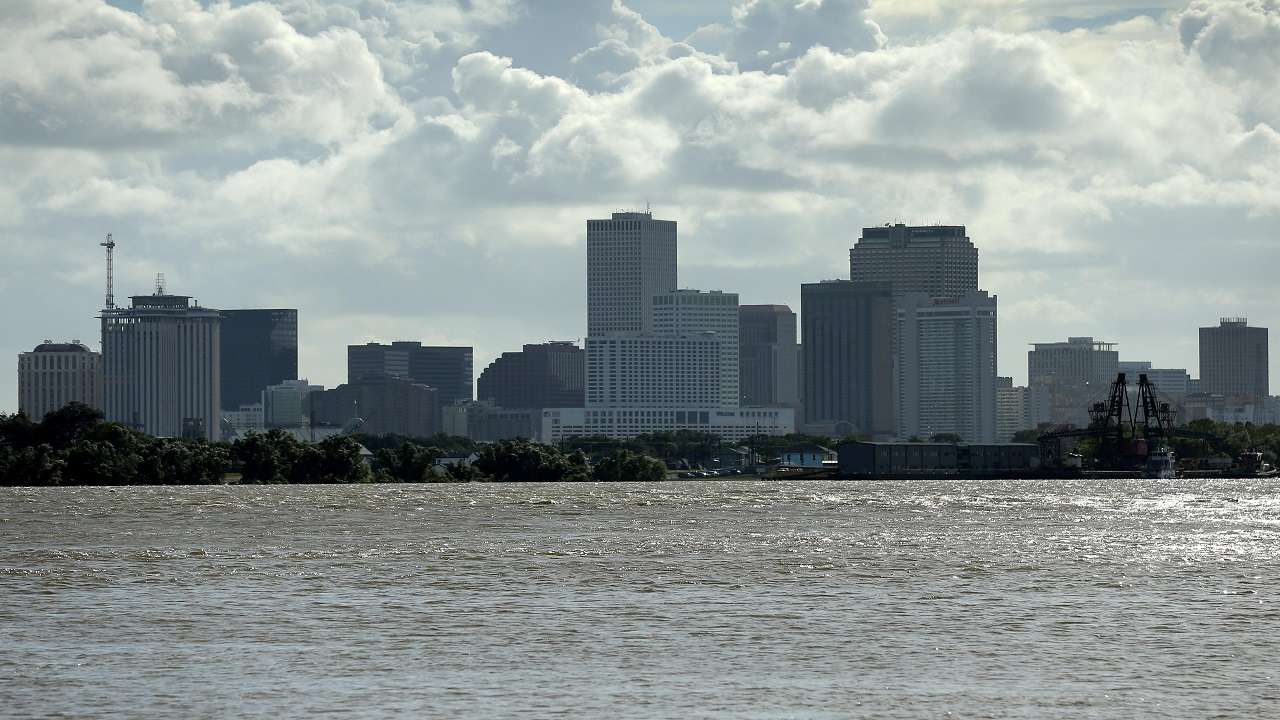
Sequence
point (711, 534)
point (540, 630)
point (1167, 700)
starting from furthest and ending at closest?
point (711, 534) < point (540, 630) < point (1167, 700)

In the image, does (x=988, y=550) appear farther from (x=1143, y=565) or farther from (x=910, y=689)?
(x=910, y=689)

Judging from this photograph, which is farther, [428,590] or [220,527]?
[220,527]

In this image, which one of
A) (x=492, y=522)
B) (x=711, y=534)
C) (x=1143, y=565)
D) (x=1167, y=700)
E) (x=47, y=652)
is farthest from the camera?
(x=492, y=522)

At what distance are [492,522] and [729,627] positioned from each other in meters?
76.7

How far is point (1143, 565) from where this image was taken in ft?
320

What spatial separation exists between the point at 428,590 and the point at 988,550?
38905 millimetres

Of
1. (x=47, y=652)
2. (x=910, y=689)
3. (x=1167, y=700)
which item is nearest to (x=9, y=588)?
(x=47, y=652)

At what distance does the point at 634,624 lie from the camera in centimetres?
6850

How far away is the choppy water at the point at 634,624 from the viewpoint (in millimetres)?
51719

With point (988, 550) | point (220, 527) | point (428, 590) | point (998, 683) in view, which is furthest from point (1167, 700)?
point (220, 527)

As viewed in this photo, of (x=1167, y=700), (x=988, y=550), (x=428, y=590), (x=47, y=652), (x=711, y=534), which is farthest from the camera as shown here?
(x=711, y=534)

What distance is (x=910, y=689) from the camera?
53.1 m

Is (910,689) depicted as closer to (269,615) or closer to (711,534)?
(269,615)

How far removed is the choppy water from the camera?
51719mm
